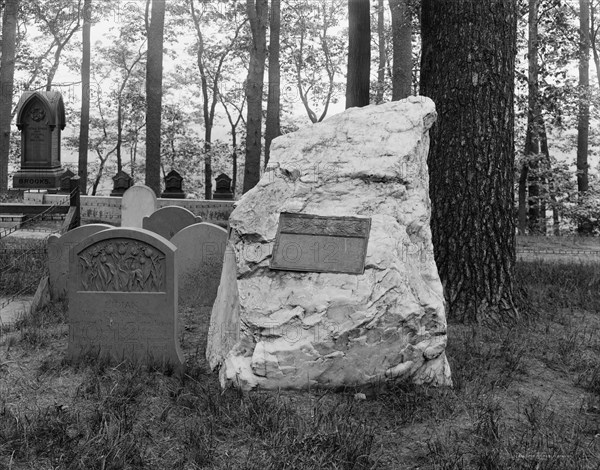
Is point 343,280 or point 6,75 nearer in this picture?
point 343,280

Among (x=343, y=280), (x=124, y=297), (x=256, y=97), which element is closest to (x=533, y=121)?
(x=256, y=97)

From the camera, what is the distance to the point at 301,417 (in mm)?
4098

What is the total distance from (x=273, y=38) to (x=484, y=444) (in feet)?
59.6

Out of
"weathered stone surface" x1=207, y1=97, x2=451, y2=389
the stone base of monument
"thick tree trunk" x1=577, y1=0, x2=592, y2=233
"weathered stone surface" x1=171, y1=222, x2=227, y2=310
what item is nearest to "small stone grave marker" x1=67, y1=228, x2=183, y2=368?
"weathered stone surface" x1=207, y1=97, x2=451, y2=389

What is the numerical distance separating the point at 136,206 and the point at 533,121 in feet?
38.7

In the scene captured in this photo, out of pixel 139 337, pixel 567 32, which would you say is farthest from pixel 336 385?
pixel 567 32

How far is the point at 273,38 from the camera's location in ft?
66.4

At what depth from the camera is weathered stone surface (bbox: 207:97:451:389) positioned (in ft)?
15.2

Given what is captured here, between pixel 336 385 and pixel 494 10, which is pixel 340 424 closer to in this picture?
pixel 336 385

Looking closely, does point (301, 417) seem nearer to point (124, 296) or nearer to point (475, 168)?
A: point (124, 296)

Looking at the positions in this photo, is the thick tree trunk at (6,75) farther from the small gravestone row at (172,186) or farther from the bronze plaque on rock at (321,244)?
the bronze plaque on rock at (321,244)

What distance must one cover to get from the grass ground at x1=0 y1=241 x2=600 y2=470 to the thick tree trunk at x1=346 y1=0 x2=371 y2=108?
28.2 ft

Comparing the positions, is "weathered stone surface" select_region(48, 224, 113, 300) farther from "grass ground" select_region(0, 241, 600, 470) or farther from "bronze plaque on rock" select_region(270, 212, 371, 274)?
"bronze plaque on rock" select_region(270, 212, 371, 274)

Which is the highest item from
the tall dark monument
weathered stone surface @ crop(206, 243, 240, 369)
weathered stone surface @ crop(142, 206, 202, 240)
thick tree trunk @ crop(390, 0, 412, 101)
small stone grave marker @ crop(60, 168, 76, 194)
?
thick tree trunk @ crop(390, 0, 412, 101)
